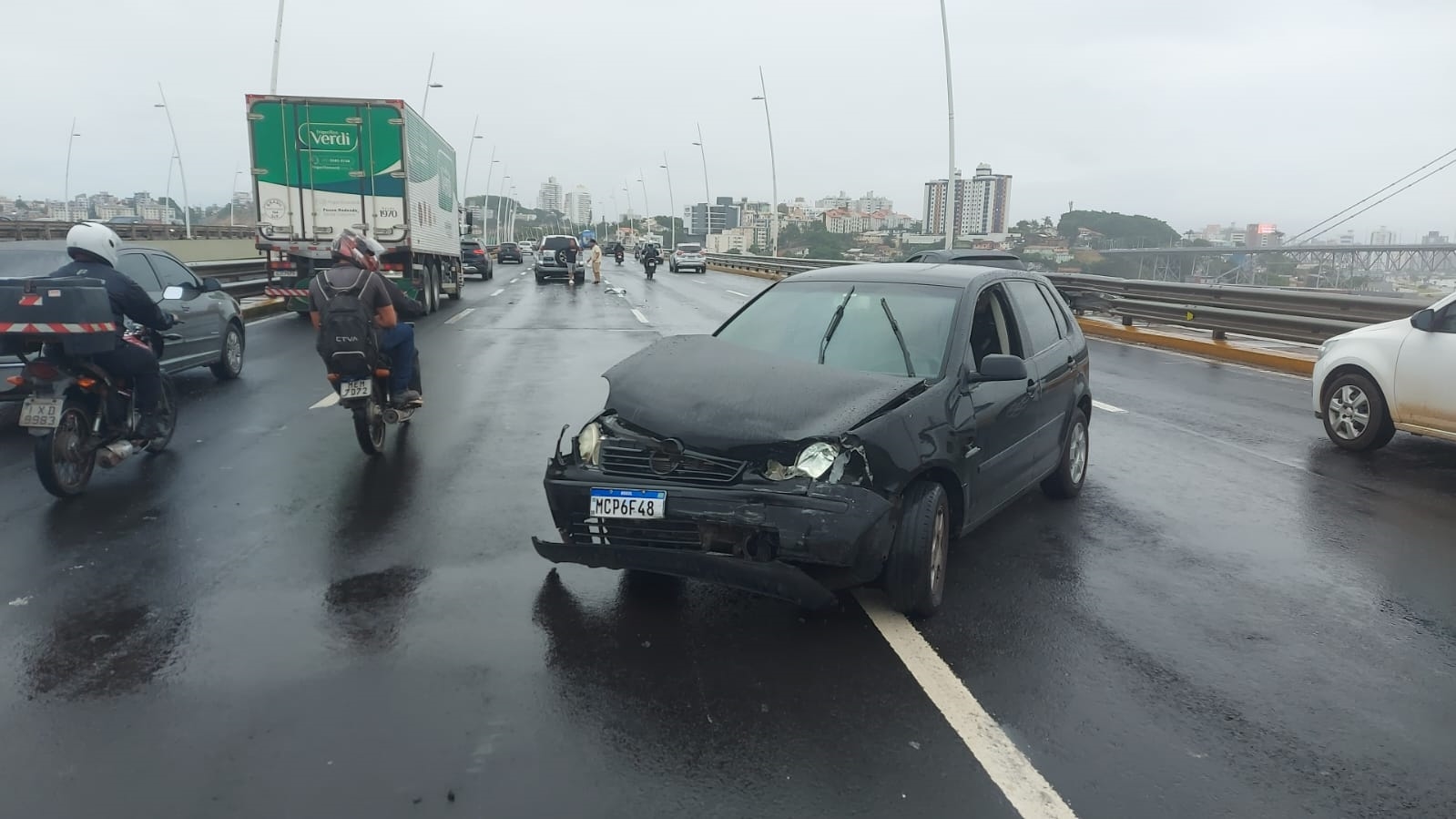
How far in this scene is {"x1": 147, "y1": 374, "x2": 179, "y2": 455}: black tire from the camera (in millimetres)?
7242

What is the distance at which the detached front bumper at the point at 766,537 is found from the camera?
4.00m

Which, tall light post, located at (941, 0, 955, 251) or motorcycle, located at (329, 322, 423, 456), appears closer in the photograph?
motorcycle, located at (329, 322, 423, 456)

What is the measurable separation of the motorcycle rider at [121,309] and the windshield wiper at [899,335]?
16.5ft

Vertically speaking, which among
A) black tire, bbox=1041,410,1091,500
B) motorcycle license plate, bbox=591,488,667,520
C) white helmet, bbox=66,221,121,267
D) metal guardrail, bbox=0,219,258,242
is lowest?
black tire, bbox=1041,410,1091,500

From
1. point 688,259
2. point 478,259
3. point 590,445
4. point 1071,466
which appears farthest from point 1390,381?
point 688,259

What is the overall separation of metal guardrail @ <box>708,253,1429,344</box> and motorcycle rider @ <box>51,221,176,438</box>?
481 inches

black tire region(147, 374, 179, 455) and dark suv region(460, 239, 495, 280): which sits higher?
dark suv region(460, 239, 495, 280)

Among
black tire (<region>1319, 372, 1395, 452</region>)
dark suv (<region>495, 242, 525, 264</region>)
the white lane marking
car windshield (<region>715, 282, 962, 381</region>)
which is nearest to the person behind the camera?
the white lane marking

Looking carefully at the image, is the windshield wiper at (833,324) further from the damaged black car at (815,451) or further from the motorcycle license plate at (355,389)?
the motorcycle license plate at (355,389)

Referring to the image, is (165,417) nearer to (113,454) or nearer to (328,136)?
(113,454)

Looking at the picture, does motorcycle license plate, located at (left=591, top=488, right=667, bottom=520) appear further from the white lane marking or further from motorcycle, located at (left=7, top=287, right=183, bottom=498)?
motorcycle, located at (left=7, top=287, right=183, bottom=498)

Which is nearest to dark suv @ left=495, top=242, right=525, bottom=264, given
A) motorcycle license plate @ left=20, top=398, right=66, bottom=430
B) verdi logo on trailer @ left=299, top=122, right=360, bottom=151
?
verdi logo on trailer @ left=299, top=122, right=360, bottom=151

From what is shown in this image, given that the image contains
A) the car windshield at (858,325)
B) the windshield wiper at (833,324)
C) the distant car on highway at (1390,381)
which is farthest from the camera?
the distant car on highway at (1390,381)

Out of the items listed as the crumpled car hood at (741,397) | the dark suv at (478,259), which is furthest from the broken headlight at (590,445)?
the dark suv at (478,259)
